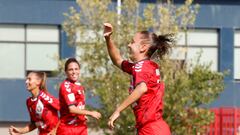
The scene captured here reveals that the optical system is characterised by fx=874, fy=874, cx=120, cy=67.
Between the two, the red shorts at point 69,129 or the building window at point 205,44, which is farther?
the building window at point 205,44

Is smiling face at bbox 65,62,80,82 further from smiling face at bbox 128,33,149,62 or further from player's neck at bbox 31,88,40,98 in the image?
smiling face at bbox 128,33,149,62

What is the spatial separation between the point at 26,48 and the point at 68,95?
16340mm

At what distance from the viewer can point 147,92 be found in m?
8.45

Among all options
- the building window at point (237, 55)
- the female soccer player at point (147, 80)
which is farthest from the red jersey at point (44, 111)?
the building window at point (237, 55)

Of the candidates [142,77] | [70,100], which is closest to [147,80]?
[142,77]

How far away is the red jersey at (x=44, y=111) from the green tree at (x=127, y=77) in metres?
5.49

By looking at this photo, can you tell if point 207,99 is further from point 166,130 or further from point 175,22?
point 166,130

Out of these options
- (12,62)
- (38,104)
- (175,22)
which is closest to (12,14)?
(12,62)

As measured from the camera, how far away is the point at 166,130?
868 cm

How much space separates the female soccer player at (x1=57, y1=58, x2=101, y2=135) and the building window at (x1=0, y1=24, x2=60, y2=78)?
15.7 m

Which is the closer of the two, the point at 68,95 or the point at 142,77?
the point at 142,77

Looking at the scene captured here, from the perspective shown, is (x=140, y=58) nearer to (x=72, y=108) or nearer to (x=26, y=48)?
(x=72, y=108)

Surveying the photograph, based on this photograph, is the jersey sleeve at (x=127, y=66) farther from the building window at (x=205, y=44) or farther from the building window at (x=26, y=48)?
the building window at (x=205, y=44)

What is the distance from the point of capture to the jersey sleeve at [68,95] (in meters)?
11.7
